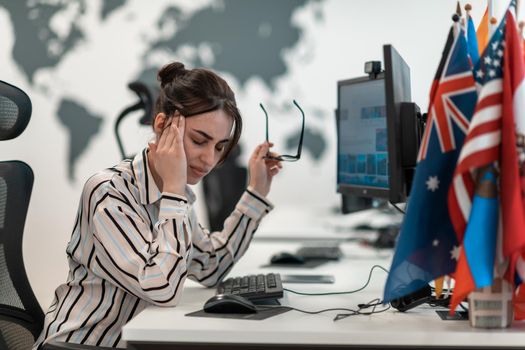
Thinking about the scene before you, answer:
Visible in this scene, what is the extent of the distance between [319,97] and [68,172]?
1849mm

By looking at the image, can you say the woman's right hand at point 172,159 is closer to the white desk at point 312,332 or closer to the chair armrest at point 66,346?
the white desk at point 312,332

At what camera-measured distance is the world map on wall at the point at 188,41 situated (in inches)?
194

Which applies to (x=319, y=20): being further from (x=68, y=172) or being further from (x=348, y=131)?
(x=348, y=131)

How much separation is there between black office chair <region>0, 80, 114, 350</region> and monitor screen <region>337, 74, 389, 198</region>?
0.93 m

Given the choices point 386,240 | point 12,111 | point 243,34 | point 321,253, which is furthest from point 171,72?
point 243,34

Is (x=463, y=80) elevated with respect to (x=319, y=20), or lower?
lower

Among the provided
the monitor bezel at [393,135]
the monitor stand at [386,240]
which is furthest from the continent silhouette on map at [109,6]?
the monitor bezel at [393,135]

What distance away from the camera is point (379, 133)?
1.97m

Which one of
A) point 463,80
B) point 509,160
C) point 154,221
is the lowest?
point 154,221

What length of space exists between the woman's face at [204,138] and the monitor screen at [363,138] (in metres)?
0.50

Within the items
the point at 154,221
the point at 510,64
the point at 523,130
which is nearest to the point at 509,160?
the point at 523,130

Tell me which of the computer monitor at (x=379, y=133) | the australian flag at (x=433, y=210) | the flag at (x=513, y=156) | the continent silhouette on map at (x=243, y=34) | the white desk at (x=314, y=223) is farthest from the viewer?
the continent silhouette on map at (x=243, y=34)

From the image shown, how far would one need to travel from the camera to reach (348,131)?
2.23 meters

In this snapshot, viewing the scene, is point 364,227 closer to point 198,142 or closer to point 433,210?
point 198,142
